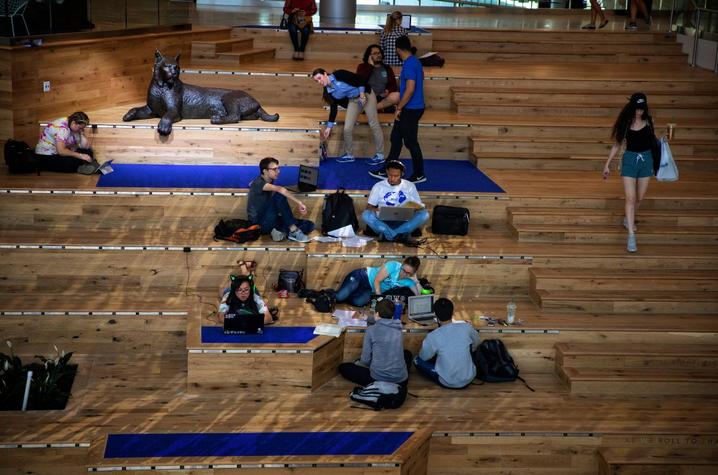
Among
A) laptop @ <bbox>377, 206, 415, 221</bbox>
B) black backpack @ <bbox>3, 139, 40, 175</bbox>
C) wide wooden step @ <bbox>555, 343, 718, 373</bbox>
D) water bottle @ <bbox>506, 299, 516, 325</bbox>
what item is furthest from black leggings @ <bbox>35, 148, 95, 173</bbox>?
wide wooden step @ <bbox>555, 343, 718, 373</bbox>

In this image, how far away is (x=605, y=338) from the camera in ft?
31.6

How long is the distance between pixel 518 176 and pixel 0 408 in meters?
6.25

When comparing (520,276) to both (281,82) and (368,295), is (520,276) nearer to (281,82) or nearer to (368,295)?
(368,295)

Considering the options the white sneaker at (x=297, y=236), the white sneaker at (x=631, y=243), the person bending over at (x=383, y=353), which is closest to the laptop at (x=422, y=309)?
the person bending over at (x=383, y=353)

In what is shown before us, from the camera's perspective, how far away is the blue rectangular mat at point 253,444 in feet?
26.2

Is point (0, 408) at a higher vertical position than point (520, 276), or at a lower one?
lower

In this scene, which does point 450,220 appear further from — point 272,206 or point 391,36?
point 391,36

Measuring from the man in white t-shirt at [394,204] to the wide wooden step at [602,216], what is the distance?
110 centimetres

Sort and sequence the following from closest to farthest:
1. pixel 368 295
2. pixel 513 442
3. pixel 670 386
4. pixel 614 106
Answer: pixel 513 442
pixel 670 386
pixel 368 295
pixel 614 106

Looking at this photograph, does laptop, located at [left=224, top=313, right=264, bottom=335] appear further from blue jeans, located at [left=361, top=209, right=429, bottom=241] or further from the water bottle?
the water bottle

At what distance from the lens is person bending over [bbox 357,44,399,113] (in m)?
12.4

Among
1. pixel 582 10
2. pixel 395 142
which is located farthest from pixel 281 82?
pixel 582 10

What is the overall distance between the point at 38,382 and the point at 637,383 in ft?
16.6

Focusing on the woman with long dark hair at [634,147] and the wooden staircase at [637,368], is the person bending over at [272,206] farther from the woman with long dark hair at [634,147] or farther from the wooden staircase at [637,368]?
the woman with long dark hair at [634,147]
